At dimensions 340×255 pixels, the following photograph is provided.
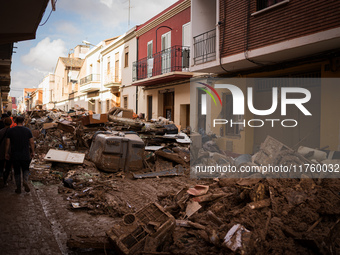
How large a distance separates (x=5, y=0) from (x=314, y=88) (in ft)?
29.0

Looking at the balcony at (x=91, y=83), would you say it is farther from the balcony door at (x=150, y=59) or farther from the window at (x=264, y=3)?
the window at (x=264, y=3)

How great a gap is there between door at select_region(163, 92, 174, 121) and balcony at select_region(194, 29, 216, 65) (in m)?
5.05

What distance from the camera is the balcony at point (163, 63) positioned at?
15867 millimetres

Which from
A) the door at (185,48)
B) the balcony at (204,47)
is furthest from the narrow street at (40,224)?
the door at (185,48)

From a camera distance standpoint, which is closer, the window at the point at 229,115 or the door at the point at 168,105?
the window at the point at 229,115

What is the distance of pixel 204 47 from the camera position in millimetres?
12992

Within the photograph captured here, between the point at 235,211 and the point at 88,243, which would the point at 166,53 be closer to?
the point at 235,211

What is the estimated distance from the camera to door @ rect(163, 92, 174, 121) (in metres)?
18.1

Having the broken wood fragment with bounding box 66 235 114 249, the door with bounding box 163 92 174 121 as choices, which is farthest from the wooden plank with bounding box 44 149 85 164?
the door with bounding box 163 92 174 121

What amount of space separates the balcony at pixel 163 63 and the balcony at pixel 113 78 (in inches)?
130

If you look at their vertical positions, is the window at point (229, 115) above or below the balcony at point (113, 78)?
below

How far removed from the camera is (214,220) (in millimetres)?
4680

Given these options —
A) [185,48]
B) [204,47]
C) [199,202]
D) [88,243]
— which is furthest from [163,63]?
[88,243]

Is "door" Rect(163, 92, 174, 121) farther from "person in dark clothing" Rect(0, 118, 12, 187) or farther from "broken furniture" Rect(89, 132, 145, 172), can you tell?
"person in dark clothing" Rect(0, 118, 12, 187)
